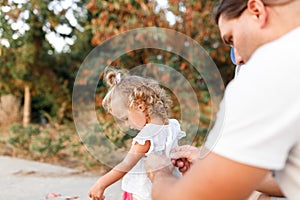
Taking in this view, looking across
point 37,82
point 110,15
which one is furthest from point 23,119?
point 110,15

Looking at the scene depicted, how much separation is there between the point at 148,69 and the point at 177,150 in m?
0.82

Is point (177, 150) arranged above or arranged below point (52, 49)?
below

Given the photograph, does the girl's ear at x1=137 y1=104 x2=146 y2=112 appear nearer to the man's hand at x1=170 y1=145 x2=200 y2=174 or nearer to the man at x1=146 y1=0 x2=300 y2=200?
the man's hand at x1=170 y1=145 x2=200 y2=174

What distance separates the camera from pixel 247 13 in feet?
2.44

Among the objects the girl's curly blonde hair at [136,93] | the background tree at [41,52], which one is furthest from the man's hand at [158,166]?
the background tree at [41,52]

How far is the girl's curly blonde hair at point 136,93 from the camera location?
5.50 ft

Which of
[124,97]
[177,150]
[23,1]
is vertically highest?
[23,1]

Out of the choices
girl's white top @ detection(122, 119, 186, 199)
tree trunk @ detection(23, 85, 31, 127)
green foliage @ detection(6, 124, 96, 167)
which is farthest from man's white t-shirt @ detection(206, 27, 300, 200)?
tree trunk @ detection(23, 85, 31, 127)

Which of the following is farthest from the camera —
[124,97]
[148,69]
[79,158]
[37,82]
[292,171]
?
[37,82]

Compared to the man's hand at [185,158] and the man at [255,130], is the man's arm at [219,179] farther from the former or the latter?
the man's hand at [185,158]

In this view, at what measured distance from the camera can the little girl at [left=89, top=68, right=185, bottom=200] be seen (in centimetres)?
165

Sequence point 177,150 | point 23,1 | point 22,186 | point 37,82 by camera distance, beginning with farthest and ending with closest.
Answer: point 37,82, point 23,1, point 22,186, point 177,150

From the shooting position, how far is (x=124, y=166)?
167 cm

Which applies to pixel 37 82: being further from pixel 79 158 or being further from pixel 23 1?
pixel 79 158
